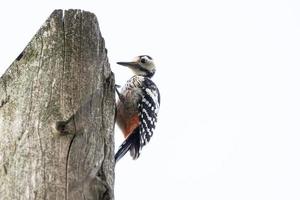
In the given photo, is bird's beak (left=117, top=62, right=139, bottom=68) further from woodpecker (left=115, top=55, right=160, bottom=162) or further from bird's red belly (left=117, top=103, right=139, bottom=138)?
bird's red belly (left=117, top=103, right=139, bottom=138)

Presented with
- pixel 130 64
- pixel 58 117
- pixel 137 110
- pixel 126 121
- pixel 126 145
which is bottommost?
pixel 58 117

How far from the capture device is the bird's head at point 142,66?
732cm

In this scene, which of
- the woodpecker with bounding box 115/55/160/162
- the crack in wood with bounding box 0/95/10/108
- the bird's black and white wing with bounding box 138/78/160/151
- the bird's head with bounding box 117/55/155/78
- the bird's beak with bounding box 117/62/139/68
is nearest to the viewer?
the crack in wood with bounding box 0/95/10/108

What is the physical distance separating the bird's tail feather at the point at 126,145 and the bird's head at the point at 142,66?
1.30m

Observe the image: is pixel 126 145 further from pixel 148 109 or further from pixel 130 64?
pixel 130 64

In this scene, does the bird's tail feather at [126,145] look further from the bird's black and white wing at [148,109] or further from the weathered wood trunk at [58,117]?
the weathered wood trunk at [58,117]

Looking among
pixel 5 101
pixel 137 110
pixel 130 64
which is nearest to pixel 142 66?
pixel 130 64

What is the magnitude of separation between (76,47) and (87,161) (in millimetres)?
553

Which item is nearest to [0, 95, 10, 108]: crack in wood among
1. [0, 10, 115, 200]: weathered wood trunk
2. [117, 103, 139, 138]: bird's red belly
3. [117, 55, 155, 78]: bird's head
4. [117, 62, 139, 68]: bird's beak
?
[0, 10, 115, 200]: weathered wood trunk

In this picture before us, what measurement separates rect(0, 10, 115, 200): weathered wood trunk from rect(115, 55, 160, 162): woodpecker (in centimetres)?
277

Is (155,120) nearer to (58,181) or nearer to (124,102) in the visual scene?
(124,102)

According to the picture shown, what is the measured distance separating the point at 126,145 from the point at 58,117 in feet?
10.7

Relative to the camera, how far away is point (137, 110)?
6.41 m

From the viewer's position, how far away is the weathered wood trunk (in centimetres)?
259
